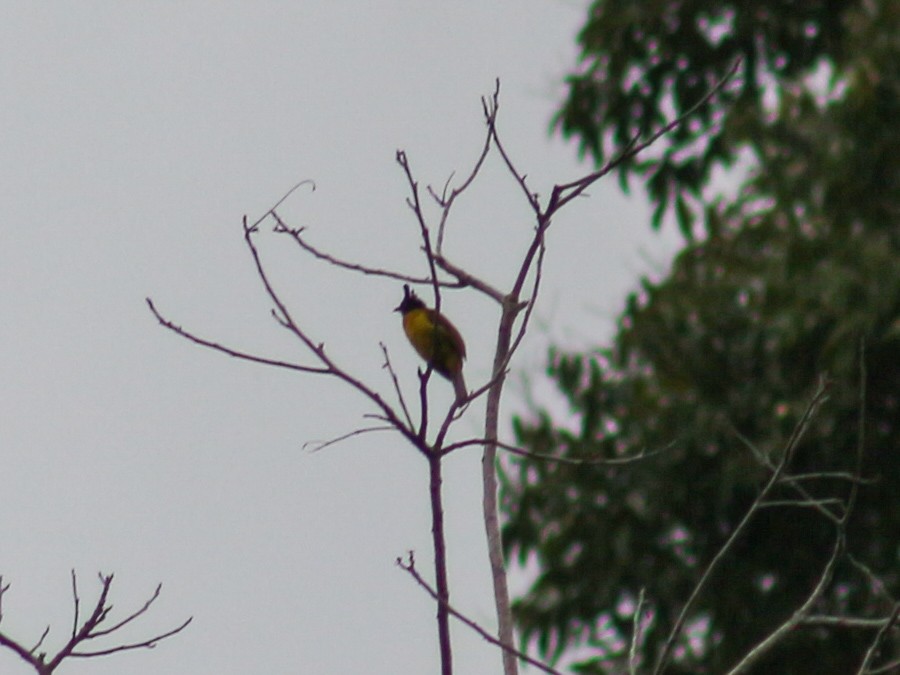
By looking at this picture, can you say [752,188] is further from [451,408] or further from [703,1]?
[451,408]

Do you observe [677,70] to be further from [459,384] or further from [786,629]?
[786,629]

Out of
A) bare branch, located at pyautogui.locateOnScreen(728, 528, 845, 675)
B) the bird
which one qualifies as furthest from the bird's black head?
bare branch, located at pyautogui.locateOnScreen(728, 528, 845, 675)

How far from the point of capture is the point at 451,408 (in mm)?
2596

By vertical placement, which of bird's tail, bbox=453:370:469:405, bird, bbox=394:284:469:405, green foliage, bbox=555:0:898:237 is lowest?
bird's tail, bbox=453:370:469:405

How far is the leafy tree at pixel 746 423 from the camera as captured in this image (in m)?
7.97

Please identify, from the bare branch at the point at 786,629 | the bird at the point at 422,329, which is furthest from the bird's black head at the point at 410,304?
the bare branch at the point at 786,629

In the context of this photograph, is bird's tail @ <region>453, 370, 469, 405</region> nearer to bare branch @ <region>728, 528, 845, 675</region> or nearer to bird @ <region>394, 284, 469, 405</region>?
bird @ <region>394, 284, 469, 405</region>

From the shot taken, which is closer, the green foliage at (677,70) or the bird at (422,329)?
the bird at (422,329)

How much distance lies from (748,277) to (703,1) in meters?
2.47

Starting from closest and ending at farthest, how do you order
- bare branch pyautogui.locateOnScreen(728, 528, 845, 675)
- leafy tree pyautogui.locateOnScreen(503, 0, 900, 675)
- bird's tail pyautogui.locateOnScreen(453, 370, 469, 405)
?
bare branch pyautogui.locateOnScreen(728, 528, 845, 675), bird's tail pyautogui.locateOnScreen(453, 370, 469, 405), leafy tree pyautogui.locateOnScreen(503, 0, 900, 675)

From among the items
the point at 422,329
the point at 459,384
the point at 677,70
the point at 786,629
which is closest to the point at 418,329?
the point at 422,329

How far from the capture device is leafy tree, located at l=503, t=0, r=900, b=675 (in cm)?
797

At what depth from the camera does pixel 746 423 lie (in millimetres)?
8453

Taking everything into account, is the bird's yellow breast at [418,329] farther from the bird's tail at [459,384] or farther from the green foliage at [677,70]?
the green foliage at [677,70]
